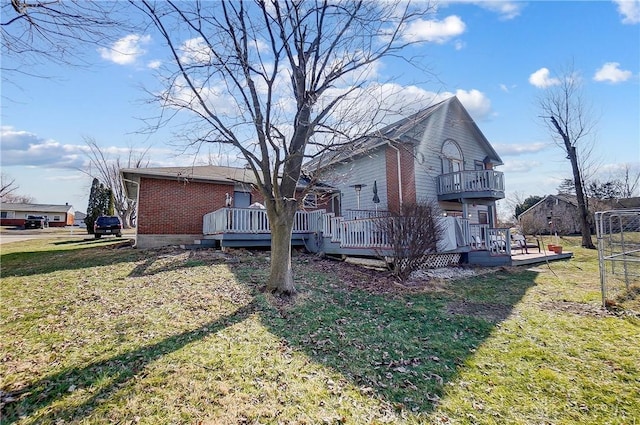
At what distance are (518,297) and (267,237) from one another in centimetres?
878

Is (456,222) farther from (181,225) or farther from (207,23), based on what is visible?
(181,225)

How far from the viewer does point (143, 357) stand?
13.6 feet

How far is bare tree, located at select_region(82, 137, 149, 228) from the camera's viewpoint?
3738cm

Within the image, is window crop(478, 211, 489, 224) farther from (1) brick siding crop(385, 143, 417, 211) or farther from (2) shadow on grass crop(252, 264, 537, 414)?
(2) shadow on grass crop(252, 264, 537, 414)

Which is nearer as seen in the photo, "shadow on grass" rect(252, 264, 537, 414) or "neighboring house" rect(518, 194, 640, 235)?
"shadow on grass" rect(252, 264, 537, 414)

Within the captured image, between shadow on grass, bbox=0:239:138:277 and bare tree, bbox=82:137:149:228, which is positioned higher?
bare tree, bbox=82:137:149:228

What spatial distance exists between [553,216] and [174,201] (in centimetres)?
3366

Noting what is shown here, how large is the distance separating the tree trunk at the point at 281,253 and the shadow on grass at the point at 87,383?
2.52 metres

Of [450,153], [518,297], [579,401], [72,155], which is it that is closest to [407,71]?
[518,297]

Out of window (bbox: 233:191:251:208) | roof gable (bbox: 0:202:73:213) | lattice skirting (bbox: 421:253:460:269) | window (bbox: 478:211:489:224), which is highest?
roof gable (bbox: 0:202:73:213)

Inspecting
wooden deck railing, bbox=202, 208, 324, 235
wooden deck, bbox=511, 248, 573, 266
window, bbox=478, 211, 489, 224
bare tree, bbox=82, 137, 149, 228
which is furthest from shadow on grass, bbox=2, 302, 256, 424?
bare tree, bbox=82, 137, 149, 228

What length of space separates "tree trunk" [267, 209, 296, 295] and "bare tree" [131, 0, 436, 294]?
0.08 ft

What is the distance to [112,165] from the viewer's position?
38.7 m

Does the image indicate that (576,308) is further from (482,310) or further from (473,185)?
(473,185)
